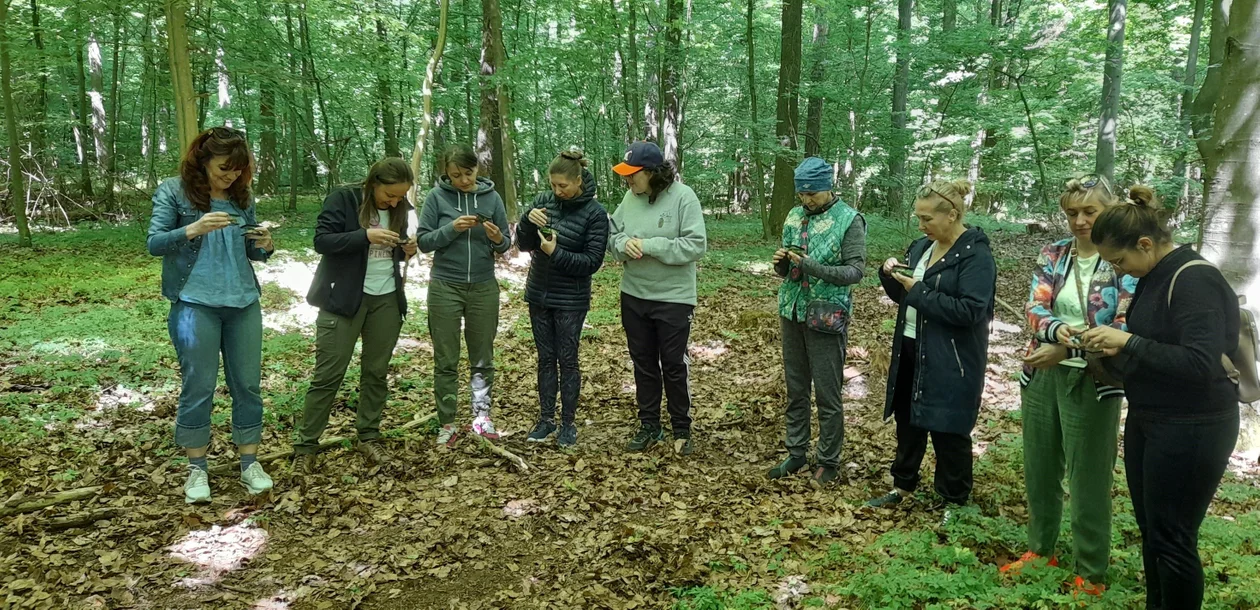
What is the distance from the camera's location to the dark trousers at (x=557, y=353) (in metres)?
5.15

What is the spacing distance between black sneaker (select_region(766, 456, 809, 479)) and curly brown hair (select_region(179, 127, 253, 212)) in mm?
3876

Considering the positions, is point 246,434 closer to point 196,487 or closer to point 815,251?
point 196,487

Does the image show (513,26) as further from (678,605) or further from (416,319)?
(678,605)

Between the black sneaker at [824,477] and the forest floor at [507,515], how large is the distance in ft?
0.32

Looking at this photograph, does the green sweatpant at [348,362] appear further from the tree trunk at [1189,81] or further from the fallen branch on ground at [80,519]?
the tree trunk at [1189,81]

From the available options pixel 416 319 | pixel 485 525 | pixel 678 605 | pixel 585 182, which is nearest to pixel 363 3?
pixel 416 319

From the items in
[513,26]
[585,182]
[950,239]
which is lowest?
[950,239]

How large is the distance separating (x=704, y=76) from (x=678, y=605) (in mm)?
20479

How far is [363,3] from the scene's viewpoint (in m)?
12.1

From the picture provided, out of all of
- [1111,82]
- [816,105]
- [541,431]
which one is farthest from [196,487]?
[816,105]

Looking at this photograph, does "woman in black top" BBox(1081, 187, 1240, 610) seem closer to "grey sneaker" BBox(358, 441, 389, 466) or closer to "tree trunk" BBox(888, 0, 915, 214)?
"grey sneaker" BBox(358, 441, 389, 466)

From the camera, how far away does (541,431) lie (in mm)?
5363

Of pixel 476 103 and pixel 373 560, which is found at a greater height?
pixel 476 103

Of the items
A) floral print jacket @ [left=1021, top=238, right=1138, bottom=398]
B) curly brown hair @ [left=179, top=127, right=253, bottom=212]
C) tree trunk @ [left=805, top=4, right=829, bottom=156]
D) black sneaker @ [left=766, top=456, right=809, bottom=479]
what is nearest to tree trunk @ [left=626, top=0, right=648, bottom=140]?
tree trunk @ [left=805, top=4, right=829, bottom=156]
